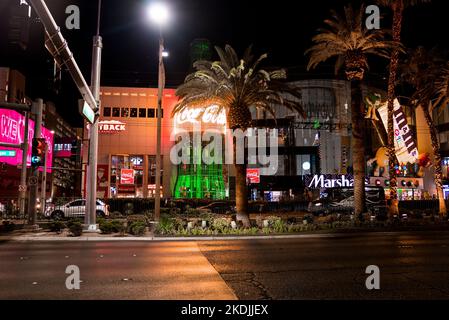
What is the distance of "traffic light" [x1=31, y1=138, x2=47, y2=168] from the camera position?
2002 cm

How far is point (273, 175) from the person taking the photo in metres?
61.0

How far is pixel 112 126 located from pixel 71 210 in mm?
19402

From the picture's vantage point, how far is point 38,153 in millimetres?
20172

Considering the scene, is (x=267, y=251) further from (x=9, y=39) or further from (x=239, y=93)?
(x=239, y=93)

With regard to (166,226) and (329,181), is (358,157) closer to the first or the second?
(166,226)

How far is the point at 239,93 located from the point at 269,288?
16018 millimetres

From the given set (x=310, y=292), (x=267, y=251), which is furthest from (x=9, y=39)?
(x=267, y=251)

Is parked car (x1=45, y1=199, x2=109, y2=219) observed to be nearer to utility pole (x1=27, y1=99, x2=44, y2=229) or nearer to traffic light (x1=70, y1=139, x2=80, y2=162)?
utility pole (x1=27, y1=99, x2=44, y2=229)

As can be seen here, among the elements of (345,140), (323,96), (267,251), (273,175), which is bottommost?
(267,251)

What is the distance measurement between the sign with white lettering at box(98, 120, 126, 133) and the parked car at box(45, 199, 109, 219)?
18.6 meters

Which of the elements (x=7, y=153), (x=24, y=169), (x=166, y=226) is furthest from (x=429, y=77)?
(x=7, y=153)

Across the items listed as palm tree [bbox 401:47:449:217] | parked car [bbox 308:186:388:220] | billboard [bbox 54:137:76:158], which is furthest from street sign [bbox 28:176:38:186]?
palm tree [bbox 401:47:449:217]

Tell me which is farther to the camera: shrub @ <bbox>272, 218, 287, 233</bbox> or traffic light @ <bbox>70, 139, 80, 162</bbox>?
traffic light @ <bbox>70, 139, 80, 162</bbox>
